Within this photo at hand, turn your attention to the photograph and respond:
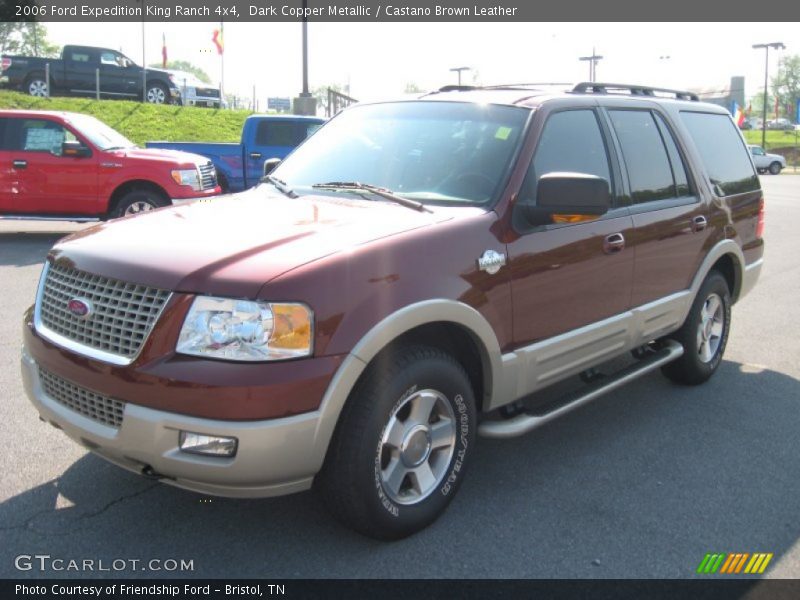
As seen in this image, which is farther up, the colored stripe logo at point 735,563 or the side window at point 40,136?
the side window at point 40,136

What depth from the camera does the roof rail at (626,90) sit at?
4.87 m

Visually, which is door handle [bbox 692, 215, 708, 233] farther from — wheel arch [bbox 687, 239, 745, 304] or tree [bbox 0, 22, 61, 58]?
tree [bbox 0, 22, 61, 58]

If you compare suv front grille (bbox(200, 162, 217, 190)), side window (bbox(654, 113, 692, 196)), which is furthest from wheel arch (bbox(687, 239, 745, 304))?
suv front grille (bbox(200, 162, 217, 190))

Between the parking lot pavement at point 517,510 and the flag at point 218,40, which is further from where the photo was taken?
the flag at point 218,40

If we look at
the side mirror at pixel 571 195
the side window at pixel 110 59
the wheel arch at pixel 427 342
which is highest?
the side window at pixel 110 59

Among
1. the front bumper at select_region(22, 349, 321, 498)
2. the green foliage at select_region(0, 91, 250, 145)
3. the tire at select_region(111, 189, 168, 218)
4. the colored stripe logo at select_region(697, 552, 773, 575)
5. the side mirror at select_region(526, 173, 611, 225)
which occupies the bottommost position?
the colored stripe logo at select_region(697, 552, 773, 575)

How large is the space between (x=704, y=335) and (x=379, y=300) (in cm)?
339

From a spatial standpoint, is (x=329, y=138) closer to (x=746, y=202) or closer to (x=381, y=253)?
(x=381, y=253)

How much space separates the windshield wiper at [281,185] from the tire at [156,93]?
26.9 meters

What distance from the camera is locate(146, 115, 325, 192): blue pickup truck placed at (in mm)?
15500

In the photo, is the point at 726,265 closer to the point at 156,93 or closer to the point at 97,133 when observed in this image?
the point at 97,133

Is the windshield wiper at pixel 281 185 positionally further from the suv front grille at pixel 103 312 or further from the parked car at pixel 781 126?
the parked car at pixel 781 126

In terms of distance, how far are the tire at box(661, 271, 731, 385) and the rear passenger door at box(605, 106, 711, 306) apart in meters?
0.33

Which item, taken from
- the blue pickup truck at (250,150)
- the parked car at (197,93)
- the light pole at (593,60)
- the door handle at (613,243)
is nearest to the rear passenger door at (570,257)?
the door handle at (613,243)
